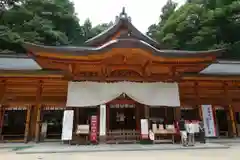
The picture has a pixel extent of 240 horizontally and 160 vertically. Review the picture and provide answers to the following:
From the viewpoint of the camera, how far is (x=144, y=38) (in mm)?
14891

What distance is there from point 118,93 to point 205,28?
2105 centimetres

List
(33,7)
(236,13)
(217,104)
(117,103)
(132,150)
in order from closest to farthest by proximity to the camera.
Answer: (132,150), (117,103), (217,104), (236,13), (33,7)

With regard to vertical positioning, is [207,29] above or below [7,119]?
above

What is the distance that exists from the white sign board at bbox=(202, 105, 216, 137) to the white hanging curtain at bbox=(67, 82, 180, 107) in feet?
5.76

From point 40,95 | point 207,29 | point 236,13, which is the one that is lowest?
point 40,95

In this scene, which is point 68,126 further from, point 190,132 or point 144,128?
point 190,132

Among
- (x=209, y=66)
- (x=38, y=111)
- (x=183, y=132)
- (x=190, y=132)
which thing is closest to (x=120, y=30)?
(x=209, y=66)

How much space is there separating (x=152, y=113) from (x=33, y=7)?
79.6 feet

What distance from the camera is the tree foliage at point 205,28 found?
26.5 m

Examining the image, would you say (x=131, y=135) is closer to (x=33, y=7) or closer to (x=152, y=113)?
(x=152, y=113)

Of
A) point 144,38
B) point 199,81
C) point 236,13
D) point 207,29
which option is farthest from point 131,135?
point 236,13

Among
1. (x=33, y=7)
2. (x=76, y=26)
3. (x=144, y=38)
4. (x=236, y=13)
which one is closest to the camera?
(x=144, y=38)

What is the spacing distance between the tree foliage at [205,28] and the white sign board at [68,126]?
2156cm

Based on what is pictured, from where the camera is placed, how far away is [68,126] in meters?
8.98
